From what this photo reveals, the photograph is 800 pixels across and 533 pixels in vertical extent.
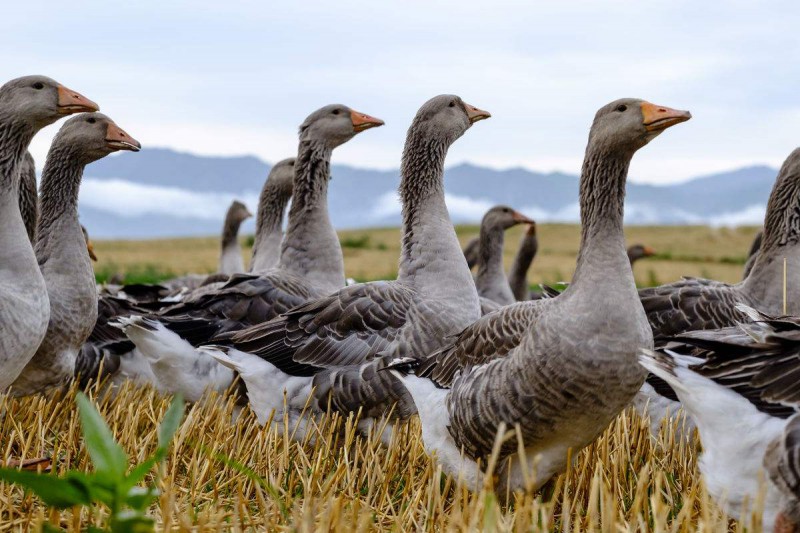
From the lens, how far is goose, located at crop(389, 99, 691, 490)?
3945 mm

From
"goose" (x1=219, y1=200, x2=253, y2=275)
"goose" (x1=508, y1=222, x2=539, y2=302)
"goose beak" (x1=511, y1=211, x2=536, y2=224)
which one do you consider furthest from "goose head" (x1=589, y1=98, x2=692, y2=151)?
"goose" (x1=219, y1=200, x2=253, y2=275)

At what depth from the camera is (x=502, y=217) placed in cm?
1145

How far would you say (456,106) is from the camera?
6531 mm

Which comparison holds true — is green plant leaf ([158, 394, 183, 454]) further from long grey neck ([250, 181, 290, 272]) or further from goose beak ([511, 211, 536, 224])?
goose beak ([511, 211, 536, 224])

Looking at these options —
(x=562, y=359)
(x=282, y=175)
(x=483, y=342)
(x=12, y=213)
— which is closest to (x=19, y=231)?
(x=12, y=213)

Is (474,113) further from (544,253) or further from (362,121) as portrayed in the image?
(544,253)

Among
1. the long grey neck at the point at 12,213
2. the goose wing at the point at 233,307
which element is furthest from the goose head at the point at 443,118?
the long grey neck at the point at 12,213

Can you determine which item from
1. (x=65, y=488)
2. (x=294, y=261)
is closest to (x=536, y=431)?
(x=65, y=488)

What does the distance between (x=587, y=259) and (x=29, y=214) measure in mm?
4649

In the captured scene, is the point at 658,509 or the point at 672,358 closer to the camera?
the point at 658,509

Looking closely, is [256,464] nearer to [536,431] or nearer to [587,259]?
[536,431]

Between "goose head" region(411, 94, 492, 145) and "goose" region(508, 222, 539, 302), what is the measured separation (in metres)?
5.89

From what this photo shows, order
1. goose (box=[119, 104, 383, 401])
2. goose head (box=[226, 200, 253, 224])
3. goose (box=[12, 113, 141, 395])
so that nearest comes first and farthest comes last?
goose (box=[12, 113, 141, 395]), goose (box=[119, 104, 383, 401]), goose head (box=[226, 200, 253, 224])

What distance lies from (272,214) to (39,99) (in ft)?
15.1
